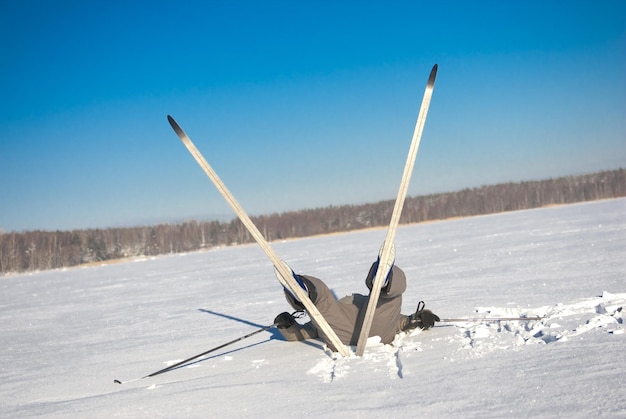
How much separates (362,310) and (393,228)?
0.75m

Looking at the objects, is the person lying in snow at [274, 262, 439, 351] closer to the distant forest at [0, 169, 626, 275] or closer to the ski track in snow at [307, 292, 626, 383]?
the ski track in snow at [307, 292, 626, 383]

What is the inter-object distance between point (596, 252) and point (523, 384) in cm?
643

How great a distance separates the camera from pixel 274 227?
50.8 metres

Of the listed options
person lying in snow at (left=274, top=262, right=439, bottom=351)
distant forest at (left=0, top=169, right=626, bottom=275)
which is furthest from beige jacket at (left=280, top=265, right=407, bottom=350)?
distant forest at (left=0, top=169, right=626, bottom=275)

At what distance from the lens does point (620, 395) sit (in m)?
2.28

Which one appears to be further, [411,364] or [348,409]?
[411,364]

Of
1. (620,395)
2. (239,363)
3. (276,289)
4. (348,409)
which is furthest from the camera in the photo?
(276,289)

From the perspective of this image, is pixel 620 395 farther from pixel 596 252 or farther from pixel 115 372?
pixel 596 252

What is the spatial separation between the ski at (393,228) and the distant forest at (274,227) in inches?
1287

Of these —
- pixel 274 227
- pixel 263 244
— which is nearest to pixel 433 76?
pixel 263 244

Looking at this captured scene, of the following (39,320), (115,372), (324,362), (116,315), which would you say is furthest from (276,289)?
(324,362)

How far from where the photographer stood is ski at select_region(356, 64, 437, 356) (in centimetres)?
349

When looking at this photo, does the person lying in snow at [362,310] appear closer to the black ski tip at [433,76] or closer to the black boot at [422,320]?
the black boot at [422,320]

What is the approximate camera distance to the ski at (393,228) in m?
3.49
